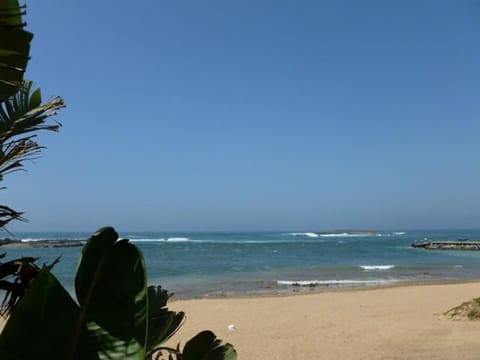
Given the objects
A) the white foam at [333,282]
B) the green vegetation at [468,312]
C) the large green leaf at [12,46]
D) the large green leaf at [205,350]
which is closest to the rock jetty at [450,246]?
the white foam at [333,282]

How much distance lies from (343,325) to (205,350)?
34.1 feet

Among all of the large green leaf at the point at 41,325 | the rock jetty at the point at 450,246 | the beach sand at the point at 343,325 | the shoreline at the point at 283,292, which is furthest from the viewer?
the rock jetty at the point at 450,246

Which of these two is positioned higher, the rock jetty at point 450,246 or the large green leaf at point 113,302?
the large green leaf at point 113,302

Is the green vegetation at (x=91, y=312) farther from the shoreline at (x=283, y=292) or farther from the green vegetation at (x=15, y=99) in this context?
the shoreline at (x=283, y=292)

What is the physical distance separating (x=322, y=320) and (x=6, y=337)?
12190 millimetres

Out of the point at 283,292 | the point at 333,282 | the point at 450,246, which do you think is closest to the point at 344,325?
the point at 283,292

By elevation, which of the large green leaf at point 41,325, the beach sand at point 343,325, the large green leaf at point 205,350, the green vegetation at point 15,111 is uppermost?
the green vegetation at point 15,111

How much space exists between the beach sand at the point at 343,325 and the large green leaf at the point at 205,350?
7.00 m

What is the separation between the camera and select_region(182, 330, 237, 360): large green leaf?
2281mm

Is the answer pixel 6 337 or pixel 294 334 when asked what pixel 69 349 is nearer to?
pixel 6 337

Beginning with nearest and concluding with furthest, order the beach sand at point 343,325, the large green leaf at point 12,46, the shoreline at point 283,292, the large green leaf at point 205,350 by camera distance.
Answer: the large green leaf at point 12,46, the large green leaf at point 205,350, the beach sand at point 343,325, the shoreline at point 283,292

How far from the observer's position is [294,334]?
1109 cm

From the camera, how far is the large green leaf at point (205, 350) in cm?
228

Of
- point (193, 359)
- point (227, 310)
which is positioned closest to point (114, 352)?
point (193, 359)
